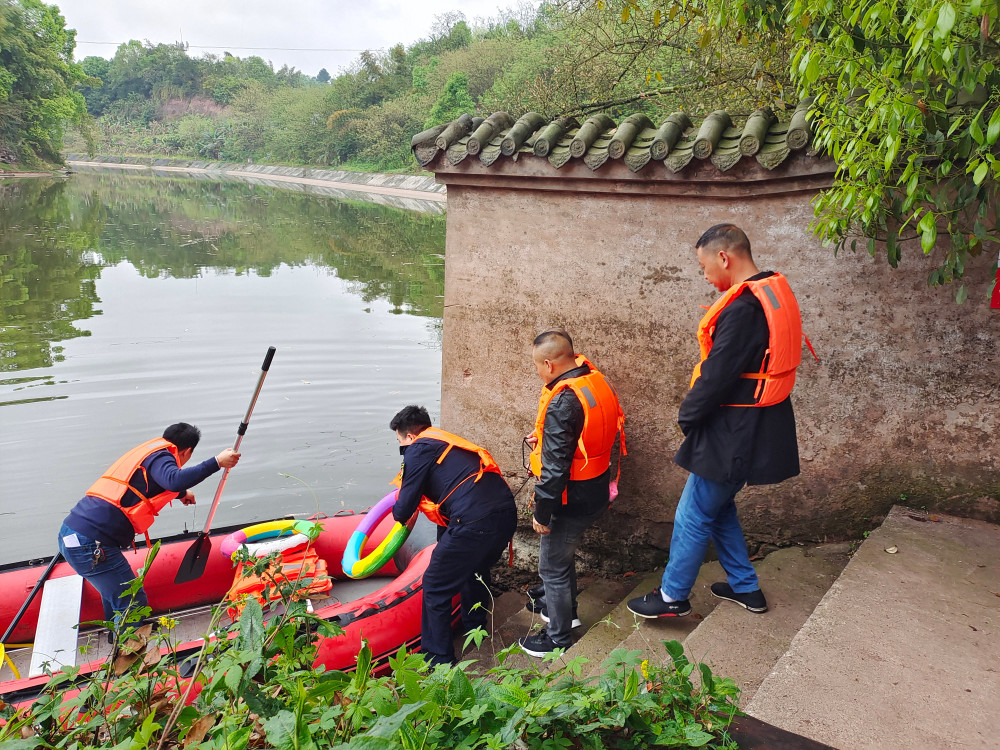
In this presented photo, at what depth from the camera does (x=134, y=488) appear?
4605 mm

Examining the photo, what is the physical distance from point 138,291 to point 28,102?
145 ft

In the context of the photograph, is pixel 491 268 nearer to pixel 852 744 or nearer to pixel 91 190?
pixel 852 744

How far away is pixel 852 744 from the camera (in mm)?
2375

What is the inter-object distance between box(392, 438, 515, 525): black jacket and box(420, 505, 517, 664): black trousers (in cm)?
7

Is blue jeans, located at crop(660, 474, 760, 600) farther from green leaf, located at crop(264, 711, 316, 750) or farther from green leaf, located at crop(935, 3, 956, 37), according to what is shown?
green leaf, located at crop(264, 711, 316, 750)

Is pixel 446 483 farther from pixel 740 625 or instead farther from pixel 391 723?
pixel 391 723

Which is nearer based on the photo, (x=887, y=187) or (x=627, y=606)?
(x=887, y=187)

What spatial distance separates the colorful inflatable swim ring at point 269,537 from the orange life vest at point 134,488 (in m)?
0.65

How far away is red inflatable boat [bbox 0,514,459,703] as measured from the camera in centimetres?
449

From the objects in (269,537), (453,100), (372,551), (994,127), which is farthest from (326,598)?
(453,100)

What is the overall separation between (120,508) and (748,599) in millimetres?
3655

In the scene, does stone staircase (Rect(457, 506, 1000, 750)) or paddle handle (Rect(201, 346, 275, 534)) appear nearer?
stone staircase (Rect(457, 506, 1000, 750))

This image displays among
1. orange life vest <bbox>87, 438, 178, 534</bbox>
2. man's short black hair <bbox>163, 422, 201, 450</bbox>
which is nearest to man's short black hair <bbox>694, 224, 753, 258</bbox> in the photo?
man's short black hair <bbox>163, 422, 201, 450</bbox>

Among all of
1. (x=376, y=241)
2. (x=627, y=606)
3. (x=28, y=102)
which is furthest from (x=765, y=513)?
(x=28, y=102)
